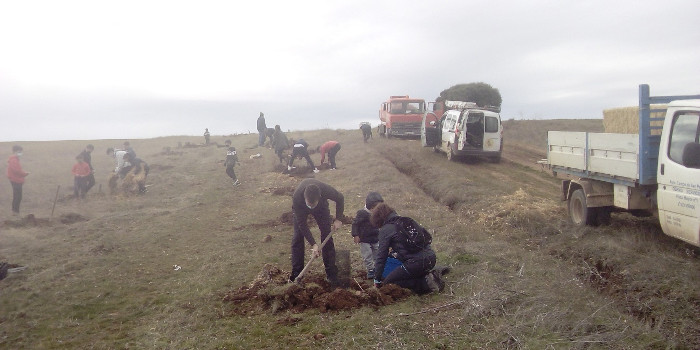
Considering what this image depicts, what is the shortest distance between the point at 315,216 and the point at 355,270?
1.12 metres

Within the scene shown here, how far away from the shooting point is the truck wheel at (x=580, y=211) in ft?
31.2

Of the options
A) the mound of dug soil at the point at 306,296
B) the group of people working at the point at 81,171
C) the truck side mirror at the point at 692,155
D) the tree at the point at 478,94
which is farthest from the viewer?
the tree at the point at 478,94

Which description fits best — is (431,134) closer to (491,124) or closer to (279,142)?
(491,124)

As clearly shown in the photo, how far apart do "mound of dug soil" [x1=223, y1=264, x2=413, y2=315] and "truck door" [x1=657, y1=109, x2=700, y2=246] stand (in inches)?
141

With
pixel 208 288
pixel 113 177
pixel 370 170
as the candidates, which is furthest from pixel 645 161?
pixel 113 177

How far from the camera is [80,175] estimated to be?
17.0m

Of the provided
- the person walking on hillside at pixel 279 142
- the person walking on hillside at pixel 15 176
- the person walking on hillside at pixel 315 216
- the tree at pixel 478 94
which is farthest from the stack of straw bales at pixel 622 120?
the tree at pixel 478 94

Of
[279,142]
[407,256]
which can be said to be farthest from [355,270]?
[279,142]

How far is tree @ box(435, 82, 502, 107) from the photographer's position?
39.0 m

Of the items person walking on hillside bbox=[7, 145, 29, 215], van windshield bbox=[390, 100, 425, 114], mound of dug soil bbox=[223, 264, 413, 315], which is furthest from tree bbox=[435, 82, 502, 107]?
mound of dug soil bbox=[223, 264, 413, 315]

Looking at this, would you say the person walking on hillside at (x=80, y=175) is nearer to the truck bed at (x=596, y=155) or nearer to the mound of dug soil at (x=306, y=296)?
the mound of dug soil at (x=306, y=296)

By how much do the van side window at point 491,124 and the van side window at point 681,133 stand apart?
1281cm

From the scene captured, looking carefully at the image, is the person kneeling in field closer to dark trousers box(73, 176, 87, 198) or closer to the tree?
dark trousers box(73, 176, 87, 198)

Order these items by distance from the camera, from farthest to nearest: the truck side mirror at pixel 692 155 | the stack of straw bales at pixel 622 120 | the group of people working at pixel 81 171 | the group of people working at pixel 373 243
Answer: the group of people working at pixel 81 171
the stack of straw bales at pixel 622 120
the group of people working at pixel 373 243
the truck side mirror at pixel 692 155
